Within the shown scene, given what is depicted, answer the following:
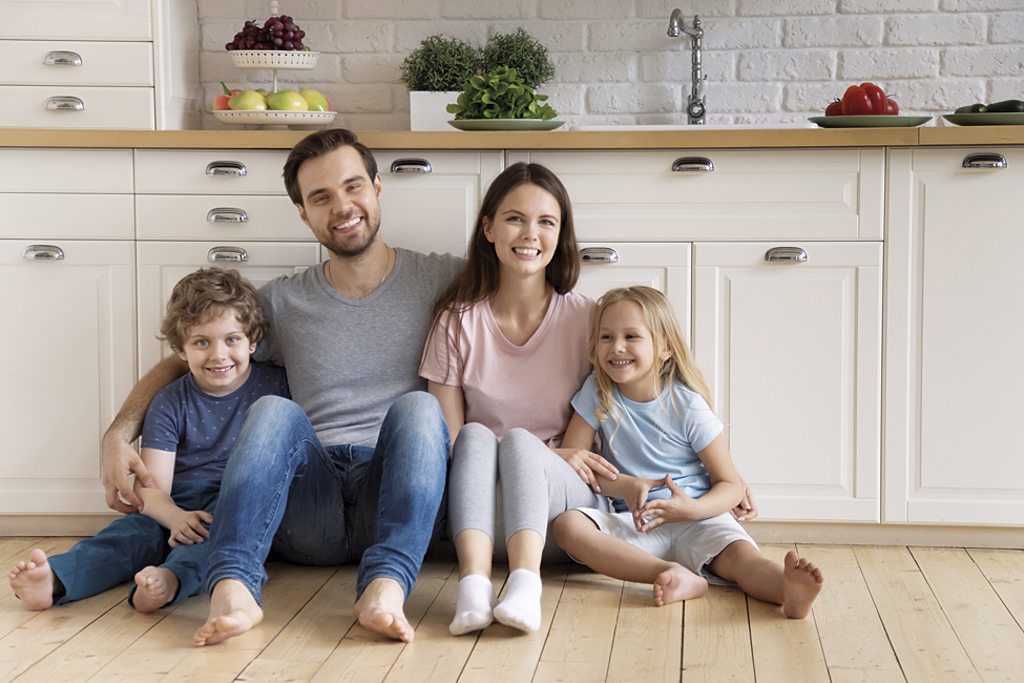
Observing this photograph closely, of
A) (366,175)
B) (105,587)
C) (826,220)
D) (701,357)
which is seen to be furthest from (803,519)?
(105,587)

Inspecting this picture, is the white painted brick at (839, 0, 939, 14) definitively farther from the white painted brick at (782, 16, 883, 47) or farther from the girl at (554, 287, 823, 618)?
the girl at (554, 287, 823, 618)

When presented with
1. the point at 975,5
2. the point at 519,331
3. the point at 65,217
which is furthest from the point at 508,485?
the point at 975,5

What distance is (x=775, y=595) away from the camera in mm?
2152

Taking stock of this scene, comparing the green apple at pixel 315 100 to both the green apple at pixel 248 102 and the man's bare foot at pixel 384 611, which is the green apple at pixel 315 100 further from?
the man's bare foot at pixel 384 611

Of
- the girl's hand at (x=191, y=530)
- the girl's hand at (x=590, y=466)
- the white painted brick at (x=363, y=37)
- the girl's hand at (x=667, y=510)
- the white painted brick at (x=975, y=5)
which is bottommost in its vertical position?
the girl's hand at (x=191, y=530)

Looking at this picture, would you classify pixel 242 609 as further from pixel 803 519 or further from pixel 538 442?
pixel 803 519

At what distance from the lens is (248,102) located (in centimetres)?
295

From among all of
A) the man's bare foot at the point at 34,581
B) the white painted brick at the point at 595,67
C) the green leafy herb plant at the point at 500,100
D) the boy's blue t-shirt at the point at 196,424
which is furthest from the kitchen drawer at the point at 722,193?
the man's bare foot at the point at 34,581

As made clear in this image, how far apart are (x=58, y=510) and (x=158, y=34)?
45.6 inches

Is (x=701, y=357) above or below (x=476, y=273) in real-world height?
below

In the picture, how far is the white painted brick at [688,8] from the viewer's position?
129 inches

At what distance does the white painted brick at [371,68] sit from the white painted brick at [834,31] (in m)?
1.05

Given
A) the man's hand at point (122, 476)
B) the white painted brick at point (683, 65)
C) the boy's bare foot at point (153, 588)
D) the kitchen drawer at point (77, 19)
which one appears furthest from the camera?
the white painted brick at point (683, 65)

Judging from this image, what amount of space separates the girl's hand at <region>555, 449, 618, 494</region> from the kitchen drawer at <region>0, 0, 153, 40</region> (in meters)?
1.52
